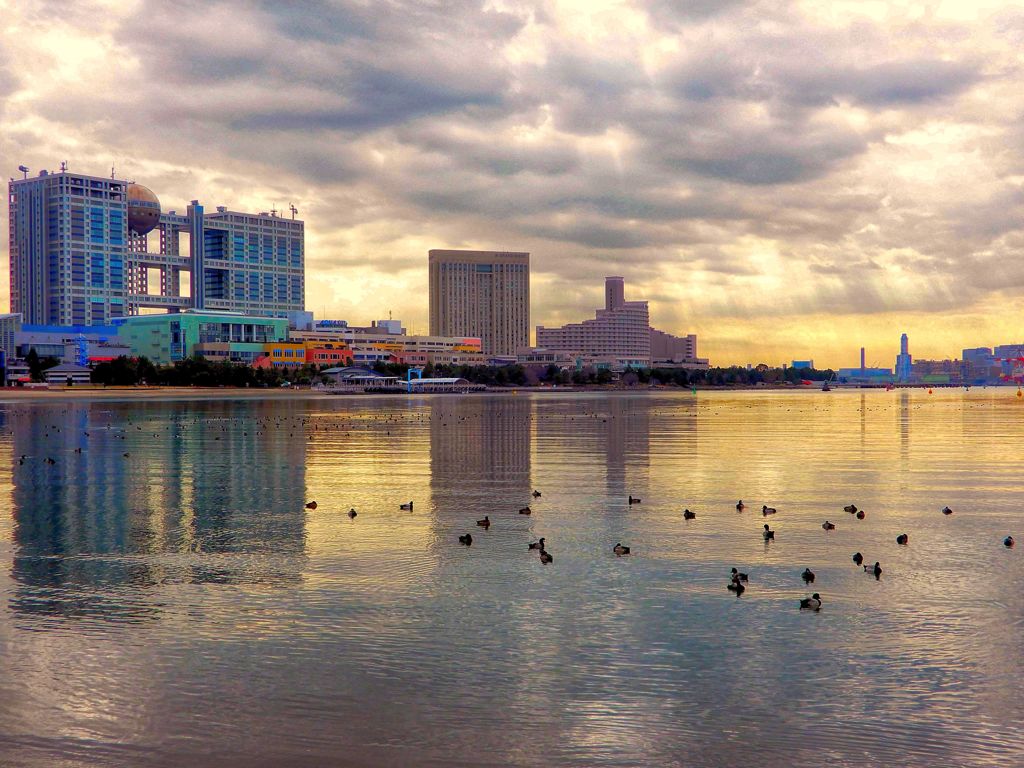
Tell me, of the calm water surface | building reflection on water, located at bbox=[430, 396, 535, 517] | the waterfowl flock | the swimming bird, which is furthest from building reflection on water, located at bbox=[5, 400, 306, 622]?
the swimming bird

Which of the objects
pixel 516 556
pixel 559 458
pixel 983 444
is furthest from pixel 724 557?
pixel 983 444

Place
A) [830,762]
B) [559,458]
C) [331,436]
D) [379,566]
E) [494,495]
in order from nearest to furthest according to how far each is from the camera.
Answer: [830,762] < [379,566] < [494,495] < [559,458] < [331,436]

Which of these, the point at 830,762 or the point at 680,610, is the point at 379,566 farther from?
the point at 830,762

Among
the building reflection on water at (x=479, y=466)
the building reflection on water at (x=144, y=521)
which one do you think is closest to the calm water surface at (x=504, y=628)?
the building reflection on water at (x=144, y=521)

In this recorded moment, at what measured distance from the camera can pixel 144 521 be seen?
2620 centimetres

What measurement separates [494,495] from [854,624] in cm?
1699

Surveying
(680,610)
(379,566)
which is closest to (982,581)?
(680,610)

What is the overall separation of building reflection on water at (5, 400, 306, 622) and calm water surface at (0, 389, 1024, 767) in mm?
132

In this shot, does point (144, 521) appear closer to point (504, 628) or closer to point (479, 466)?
point (504, 628)

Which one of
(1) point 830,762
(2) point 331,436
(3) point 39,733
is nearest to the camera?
(1) point 830,762

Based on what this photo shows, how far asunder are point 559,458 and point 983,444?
2532cm

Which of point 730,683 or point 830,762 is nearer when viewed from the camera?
point 830,762

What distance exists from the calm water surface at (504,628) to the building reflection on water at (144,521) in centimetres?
13

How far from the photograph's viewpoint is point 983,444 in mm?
54406
